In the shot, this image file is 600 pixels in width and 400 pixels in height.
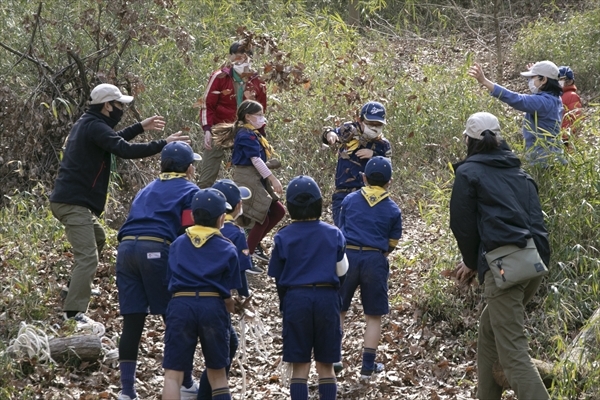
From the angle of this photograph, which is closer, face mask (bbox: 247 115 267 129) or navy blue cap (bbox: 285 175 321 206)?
navy blue cap (bbox: 285 175 321 206)

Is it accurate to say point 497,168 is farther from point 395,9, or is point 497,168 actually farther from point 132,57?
point 395,9

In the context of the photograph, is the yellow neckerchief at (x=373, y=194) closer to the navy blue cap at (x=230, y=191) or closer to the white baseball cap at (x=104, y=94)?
the navy blue cap at (x=230, y=191)

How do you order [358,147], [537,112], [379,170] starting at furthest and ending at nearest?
1. [537,112]
2. [358,147]
3. [379,170]

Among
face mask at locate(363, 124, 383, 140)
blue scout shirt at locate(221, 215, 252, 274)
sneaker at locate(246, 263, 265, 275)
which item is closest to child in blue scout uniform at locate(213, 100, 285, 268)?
sneaker at locate(246, 263, 265, 275)

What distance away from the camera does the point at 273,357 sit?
734 centimetres

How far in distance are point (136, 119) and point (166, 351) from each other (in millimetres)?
5658

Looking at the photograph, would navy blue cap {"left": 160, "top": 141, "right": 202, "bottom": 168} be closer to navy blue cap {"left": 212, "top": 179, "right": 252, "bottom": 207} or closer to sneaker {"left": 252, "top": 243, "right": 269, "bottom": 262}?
navy blue cap {"left": 212, "top": 179, "right": 252, "bottom": 207}

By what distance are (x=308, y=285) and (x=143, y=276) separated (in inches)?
50.1

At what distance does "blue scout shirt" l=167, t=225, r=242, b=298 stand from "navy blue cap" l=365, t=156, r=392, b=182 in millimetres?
1669

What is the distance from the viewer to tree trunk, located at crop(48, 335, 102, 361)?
6625 mm

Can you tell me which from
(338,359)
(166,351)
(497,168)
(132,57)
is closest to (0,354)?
(166,351)

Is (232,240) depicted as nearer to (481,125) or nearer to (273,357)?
(273,357)

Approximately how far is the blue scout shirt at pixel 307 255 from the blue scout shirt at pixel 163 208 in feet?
2.87

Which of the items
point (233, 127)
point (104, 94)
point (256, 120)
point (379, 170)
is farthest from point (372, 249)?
point (104, 94)
